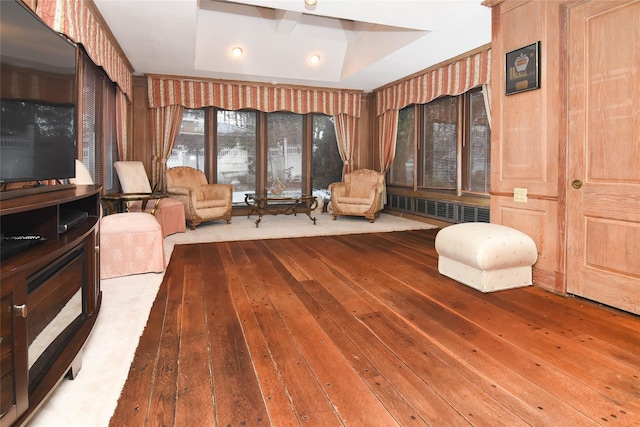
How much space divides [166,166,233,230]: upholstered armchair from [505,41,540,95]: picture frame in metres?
4.37

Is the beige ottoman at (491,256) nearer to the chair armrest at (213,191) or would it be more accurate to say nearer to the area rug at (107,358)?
the area rug at (107,358)

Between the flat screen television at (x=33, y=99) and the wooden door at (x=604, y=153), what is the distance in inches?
131

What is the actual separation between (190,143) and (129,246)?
445 cm

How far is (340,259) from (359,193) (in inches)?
136

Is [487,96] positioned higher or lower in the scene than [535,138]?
higher

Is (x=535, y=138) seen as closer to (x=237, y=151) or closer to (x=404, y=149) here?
(x=404, y=149)

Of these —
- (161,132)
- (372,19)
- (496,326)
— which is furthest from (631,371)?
(161,132)

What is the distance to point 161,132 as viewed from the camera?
7020 mm

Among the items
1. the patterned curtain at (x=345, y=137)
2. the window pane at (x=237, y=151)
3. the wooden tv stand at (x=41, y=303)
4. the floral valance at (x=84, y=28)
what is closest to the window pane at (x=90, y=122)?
the floral valance at (x=84, y=28)

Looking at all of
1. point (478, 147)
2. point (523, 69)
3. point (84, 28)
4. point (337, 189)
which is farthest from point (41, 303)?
point (337, 189)

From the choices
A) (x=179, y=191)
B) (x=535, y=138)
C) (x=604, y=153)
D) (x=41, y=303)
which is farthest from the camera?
(x=179, y=191)

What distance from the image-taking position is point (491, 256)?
9.68ft

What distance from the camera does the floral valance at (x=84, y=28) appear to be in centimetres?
278

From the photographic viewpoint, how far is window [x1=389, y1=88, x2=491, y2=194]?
563 cm
